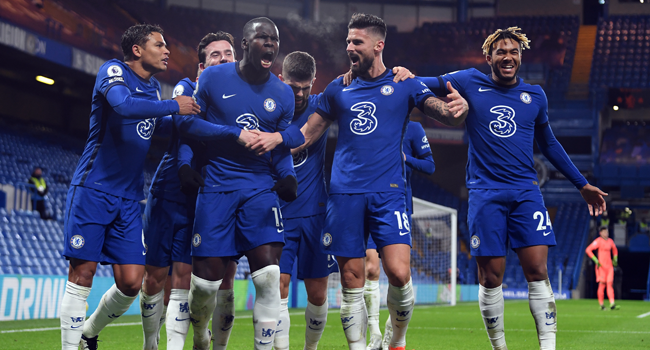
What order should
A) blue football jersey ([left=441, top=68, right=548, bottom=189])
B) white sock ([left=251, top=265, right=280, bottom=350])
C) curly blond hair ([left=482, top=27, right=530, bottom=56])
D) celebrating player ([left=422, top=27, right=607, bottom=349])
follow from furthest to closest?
1. curly blond hair ([left=482, top=27, right=530, bottom=56])
2. blue football jersey ([left=441, top=68, right=548, bottom=189])
3. celebrating player ([left=422, top=27, right=607, bottom=349])
4. white sock ([left=251, top=265, right=280, bottom=350])

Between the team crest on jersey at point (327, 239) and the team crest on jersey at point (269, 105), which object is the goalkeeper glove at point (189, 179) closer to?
the team crest on jersey at point (269, 105)

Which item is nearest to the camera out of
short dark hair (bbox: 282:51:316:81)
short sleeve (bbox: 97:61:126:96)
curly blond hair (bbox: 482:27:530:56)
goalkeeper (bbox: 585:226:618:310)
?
short sleeve (bbox: 97:61:126:96)

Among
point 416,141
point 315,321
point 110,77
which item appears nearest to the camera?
point 110,77

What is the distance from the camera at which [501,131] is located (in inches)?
182

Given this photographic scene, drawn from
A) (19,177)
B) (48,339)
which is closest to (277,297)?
(48,339)

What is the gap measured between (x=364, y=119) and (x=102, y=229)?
1.77 metres

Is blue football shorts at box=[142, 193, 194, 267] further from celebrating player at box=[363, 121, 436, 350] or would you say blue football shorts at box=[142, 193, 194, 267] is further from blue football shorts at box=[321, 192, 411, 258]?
celebrating player at box=[363, 121, 436, 350]

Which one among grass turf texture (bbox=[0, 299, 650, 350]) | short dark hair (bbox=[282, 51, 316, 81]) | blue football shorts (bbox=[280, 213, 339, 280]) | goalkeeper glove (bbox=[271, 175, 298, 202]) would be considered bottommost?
grass turf texture (bbox=[0, 299, 650, 350])

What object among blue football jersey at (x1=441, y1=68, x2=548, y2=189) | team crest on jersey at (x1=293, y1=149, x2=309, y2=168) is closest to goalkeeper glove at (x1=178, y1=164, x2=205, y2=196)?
team crest on jersey at (x1=293, y1=149, x2=309, y2=168)

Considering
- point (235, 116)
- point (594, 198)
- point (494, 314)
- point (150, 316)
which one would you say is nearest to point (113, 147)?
point (235, 116)

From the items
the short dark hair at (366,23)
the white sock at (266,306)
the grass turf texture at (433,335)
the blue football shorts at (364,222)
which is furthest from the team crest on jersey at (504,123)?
the grass turf texture at (433,335)

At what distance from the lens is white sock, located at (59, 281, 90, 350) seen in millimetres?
3973

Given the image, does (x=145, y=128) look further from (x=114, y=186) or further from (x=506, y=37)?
(x=506, y=37)

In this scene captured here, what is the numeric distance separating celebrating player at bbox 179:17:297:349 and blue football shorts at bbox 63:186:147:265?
494mm
